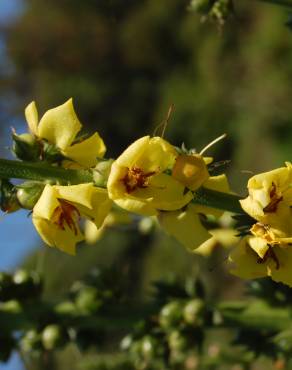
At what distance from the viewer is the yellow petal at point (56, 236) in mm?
1672

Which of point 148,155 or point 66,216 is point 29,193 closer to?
point 66,216

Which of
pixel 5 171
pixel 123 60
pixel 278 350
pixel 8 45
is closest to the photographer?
pixel 5 171

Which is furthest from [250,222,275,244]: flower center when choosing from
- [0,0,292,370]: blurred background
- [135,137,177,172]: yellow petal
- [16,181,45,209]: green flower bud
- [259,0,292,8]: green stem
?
[0,0,292,370]: blurred background

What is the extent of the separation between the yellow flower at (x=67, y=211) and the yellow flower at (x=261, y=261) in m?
0.34

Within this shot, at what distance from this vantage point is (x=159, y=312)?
2543mm

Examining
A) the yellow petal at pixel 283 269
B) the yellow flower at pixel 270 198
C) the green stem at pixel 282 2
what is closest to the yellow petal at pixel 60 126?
the yellow flower at pixel 270 198

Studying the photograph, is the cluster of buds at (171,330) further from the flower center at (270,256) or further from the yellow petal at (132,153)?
the yellow petal at (132,153)

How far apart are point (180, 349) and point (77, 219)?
2.94 feet

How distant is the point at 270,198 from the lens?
165 cm

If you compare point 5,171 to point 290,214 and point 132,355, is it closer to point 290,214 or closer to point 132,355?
point 290,214

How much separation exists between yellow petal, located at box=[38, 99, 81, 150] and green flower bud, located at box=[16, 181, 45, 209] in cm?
16

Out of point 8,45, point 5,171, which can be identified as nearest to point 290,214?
point 5,171

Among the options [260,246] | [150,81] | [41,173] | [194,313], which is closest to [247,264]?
[260,246]

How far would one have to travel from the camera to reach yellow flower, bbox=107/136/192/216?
1.63 meters
